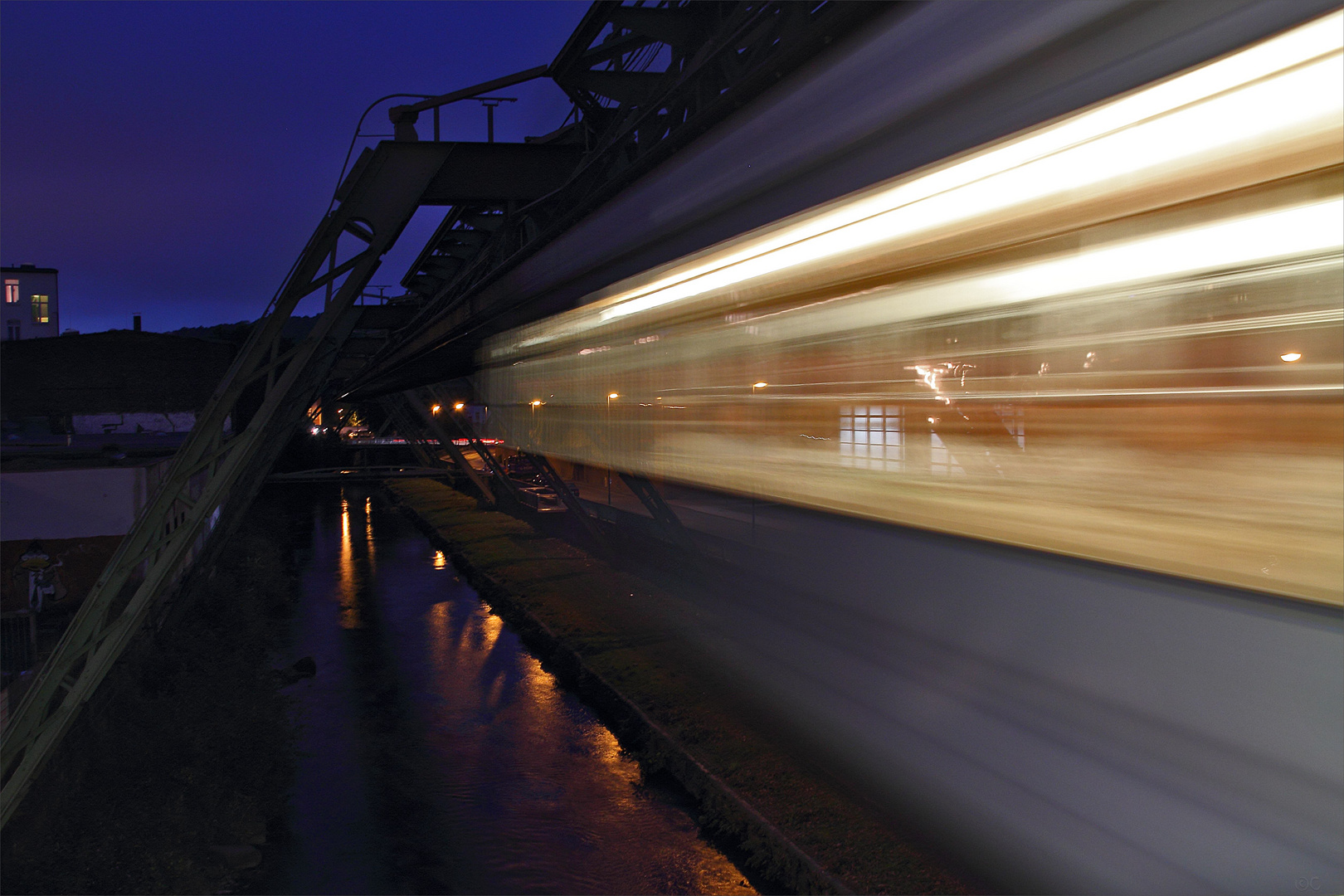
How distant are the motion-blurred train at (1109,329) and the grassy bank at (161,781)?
15.7ft

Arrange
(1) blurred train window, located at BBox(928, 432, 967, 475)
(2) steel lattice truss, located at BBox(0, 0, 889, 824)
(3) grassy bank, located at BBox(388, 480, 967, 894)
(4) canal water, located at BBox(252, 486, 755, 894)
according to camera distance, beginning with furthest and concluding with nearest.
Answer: (4) canal water, located at BBox(252, 486, 755, 894) → (3) grassy bank, located at BBox(388, 480, 967, 894) → (2) steel lattice truss, located at BBox(0, 0, 889, 824) → (1) blurred train window, located at BBox(928, 432, 967, 475)

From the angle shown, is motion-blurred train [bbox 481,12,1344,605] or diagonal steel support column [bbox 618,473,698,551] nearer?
motion-blurred train [bbox 481,12,1344,605]

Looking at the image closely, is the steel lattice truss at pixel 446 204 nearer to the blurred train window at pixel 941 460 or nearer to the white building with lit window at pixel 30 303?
the blurred train window at pixel 941 460

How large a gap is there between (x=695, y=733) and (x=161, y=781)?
12.1 ft

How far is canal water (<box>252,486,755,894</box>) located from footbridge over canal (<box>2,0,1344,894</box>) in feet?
9.14

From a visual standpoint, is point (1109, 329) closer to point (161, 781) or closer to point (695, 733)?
point (695, 733)

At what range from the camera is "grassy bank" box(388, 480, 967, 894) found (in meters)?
4.64

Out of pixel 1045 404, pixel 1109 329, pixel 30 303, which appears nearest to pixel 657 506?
pixel 1045 404

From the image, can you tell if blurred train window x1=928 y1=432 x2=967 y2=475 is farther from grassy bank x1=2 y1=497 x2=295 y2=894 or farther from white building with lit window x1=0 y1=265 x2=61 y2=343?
white building with lit window x1=0 y1=265 x2=61 y2=343

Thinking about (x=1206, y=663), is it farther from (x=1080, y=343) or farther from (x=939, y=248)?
(x=939, y=248)

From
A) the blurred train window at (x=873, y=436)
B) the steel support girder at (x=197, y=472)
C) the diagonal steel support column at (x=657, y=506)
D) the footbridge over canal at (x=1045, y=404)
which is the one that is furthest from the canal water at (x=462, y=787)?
the blurred train window at (x=873, y=436)

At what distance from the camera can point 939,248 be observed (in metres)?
1.92

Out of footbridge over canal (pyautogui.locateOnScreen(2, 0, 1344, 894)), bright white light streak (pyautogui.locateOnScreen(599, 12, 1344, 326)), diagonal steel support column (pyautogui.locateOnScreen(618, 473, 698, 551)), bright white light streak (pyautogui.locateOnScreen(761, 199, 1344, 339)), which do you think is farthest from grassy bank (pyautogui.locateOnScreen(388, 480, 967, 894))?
bright white light streak (pyautogui.locateOnScreen(599, 12, 1344, 326))

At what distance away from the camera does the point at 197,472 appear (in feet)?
20.5
